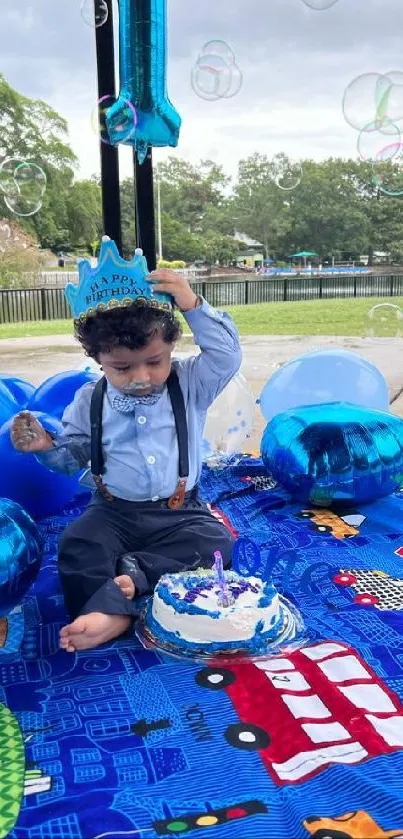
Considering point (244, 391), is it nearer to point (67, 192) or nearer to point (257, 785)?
point (257, 785)

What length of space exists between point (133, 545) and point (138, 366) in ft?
1.40

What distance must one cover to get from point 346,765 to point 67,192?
14.8 metres

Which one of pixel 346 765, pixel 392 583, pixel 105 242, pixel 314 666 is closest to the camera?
pixel 346 765

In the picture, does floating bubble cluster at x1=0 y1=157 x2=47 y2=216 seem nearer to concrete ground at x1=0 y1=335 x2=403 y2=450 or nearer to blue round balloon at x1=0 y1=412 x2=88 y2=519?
blue round balloon at x1=0 y1=412 x2=88 y2=519

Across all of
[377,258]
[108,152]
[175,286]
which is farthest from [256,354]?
[377,258]

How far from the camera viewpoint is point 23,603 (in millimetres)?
1778

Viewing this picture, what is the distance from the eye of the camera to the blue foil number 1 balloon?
2.26 m

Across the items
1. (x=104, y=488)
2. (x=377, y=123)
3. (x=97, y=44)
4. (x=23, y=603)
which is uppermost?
(x=97, y=44)

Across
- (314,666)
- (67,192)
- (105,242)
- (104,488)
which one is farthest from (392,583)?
(67,192)

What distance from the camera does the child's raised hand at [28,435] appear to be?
1.77m

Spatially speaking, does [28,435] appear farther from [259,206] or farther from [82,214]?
[259,206]

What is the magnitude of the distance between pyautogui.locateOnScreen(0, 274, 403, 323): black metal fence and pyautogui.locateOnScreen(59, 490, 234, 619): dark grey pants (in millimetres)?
9588

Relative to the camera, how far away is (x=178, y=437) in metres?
1.78

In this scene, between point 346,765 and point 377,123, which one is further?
point 377,123
